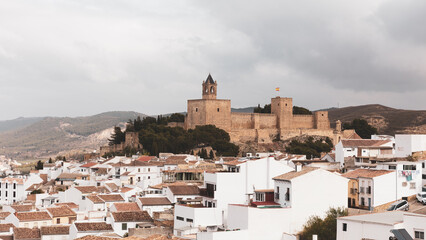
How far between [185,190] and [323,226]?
1043cm

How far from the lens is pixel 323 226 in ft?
69.4

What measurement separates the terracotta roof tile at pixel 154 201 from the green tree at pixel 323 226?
982 cm

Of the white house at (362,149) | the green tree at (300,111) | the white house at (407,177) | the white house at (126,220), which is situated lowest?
the white house at (126,220)

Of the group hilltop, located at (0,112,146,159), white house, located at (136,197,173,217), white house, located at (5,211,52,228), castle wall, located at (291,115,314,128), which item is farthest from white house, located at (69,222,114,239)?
hilltop, located at (0,112,146,159)

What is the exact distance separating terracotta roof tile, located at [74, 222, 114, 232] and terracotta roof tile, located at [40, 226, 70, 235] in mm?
990

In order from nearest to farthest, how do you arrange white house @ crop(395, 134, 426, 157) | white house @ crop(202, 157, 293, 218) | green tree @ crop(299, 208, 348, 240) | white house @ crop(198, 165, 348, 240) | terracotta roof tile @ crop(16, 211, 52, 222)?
green tree @ crop(299, 208, 348, 240) → white house @ crop(198, 165, 348, 240) → white house @ crop(202, 157, 293, 218) → terracotta roof tile @ crop(16, 211, 52, 222) → white house @ crop(395, 134, 426, 157)

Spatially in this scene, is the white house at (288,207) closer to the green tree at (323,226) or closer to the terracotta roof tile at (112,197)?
the green tree at (323,226)

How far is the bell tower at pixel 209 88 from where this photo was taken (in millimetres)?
72375

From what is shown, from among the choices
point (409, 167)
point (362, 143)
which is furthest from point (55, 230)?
point (362, 143)

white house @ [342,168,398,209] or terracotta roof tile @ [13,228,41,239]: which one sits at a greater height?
white house @ [342,168,398,209]

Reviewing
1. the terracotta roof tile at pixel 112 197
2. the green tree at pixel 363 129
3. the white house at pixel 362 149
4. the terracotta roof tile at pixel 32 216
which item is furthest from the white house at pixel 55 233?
the green tree at pixel 363 129

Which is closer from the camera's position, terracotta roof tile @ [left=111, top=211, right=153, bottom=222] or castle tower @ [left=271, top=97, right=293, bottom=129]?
terracotta roof tile @ [left=111, top=211, right=153, bottom=222]

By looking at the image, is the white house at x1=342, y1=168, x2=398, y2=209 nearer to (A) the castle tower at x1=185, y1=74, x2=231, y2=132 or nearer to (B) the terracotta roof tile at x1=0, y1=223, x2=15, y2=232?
(B) the terracotta roof tile at x1=0, y1=223, x2=15, y2=232

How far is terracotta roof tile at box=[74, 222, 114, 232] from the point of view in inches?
1059
